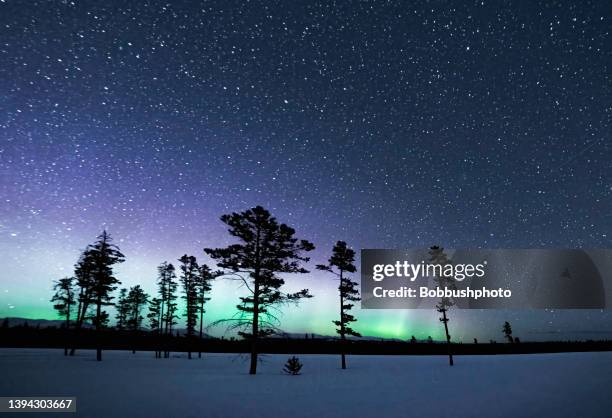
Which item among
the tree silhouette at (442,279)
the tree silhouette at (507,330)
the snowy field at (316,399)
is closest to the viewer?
the snowy field at (316,399)

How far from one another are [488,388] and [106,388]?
60.9 ft

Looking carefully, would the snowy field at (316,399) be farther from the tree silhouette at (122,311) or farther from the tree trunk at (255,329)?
the tree silhouette at (122,311)

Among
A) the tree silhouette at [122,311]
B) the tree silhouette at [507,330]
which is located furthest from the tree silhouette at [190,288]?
the tree silhouette at [507,330]

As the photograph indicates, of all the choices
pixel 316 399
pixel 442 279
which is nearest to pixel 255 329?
pixel 316 399

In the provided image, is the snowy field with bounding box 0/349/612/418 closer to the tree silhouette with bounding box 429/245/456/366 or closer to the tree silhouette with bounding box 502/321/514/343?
the tree silhouette with bounding box 429/245/456/366

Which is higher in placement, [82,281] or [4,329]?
[82,281]

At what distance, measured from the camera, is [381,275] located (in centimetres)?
3691

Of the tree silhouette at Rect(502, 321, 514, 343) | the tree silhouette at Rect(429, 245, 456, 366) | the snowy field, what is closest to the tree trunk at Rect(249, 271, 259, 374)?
the snowy field

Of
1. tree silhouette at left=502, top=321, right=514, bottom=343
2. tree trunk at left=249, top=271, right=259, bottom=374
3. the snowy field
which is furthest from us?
tree silhouette at left=502, top=321, right=514, bottom=343

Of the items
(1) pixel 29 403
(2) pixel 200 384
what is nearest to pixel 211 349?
(2) pixel 200 384

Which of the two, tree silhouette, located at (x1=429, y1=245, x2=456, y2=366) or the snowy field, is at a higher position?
tree silhouette, located at (x1=429, y1=245, x2=456, y2=366)

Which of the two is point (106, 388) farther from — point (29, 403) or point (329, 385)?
point (329, 385)

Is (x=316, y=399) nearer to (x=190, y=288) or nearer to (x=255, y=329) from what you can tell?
(x=255, y=329)

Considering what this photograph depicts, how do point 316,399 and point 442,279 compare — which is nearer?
point 316,399
